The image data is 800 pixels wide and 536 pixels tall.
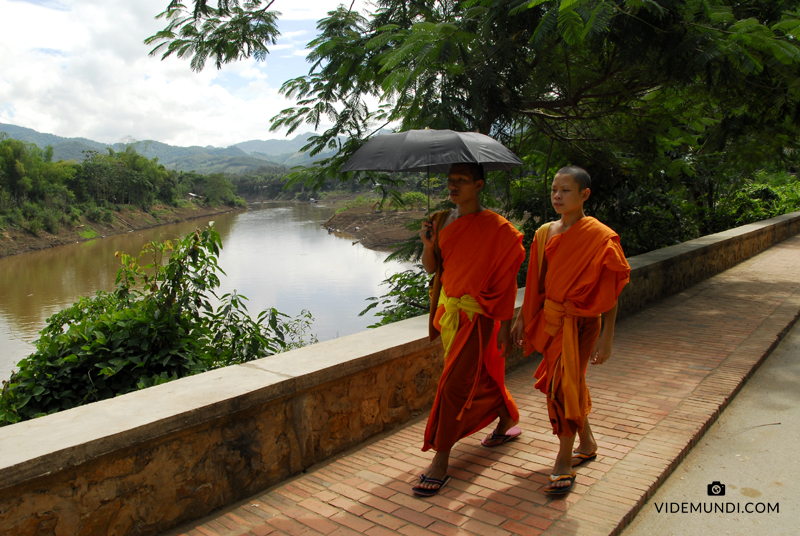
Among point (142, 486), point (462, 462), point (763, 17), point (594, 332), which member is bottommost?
point (462, 462)

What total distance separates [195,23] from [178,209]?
55026 millimetres

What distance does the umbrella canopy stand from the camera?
266cm

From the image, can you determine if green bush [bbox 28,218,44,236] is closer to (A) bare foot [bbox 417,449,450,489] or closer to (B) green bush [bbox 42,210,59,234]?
(B) green bush [bbox 42,210,59,234]

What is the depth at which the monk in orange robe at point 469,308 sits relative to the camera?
8.89ft

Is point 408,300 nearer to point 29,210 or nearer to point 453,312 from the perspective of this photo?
point 453,312

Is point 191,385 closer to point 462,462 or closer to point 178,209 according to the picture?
point 462,462

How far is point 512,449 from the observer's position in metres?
3.02

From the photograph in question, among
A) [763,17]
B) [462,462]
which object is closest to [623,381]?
[462,462]

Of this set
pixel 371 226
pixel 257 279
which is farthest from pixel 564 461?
pixel 371 226

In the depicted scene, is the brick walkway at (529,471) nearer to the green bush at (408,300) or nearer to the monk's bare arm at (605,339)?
the monk's bare arm at (605,339)

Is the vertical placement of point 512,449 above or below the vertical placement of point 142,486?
below

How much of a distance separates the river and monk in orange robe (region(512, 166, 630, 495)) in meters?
4.93

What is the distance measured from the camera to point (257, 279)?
752 inches

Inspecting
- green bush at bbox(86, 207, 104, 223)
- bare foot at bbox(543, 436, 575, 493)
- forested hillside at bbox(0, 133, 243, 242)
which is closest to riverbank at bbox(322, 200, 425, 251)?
green bush at bbox(86, 207, 104, 223)
